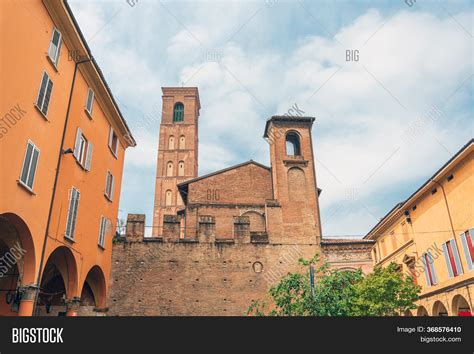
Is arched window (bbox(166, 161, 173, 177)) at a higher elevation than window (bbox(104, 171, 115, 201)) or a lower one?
higher

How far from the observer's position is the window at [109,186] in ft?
53.1

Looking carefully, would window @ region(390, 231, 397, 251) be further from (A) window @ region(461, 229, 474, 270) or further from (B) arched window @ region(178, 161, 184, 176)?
(B) arched window @ region(178, 161, 184, 176)

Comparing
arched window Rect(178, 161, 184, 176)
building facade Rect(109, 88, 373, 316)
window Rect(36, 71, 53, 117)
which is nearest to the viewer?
window Rect(36, 71, 53, 117)

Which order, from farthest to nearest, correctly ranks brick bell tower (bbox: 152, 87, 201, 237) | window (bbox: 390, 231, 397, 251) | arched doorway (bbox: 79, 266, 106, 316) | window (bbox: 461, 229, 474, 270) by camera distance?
brick bell tower (bbox: 152, 87, 201, 237) < window (bbox: 390, 231, 397, 251) < arched doorway (bbox: 79, 266, 106, 316) < window (bbox: 461, 229, 474, 270)

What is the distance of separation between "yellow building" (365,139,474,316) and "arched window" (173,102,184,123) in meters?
39.1

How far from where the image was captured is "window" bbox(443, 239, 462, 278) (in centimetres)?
1480

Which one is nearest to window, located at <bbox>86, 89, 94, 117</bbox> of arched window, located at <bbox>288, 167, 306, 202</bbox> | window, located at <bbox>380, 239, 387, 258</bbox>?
arched window, located at <bbox>288, 167, 306, 202</bbox>

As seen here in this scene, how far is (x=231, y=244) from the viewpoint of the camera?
20.0 metres

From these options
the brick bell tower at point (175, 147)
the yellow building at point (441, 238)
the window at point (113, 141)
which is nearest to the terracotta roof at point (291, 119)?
the yellow building at point (441, 238)

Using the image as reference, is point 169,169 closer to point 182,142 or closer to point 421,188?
point 182,142

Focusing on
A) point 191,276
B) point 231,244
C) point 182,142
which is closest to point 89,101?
point 191,276

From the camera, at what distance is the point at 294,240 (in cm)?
2080
